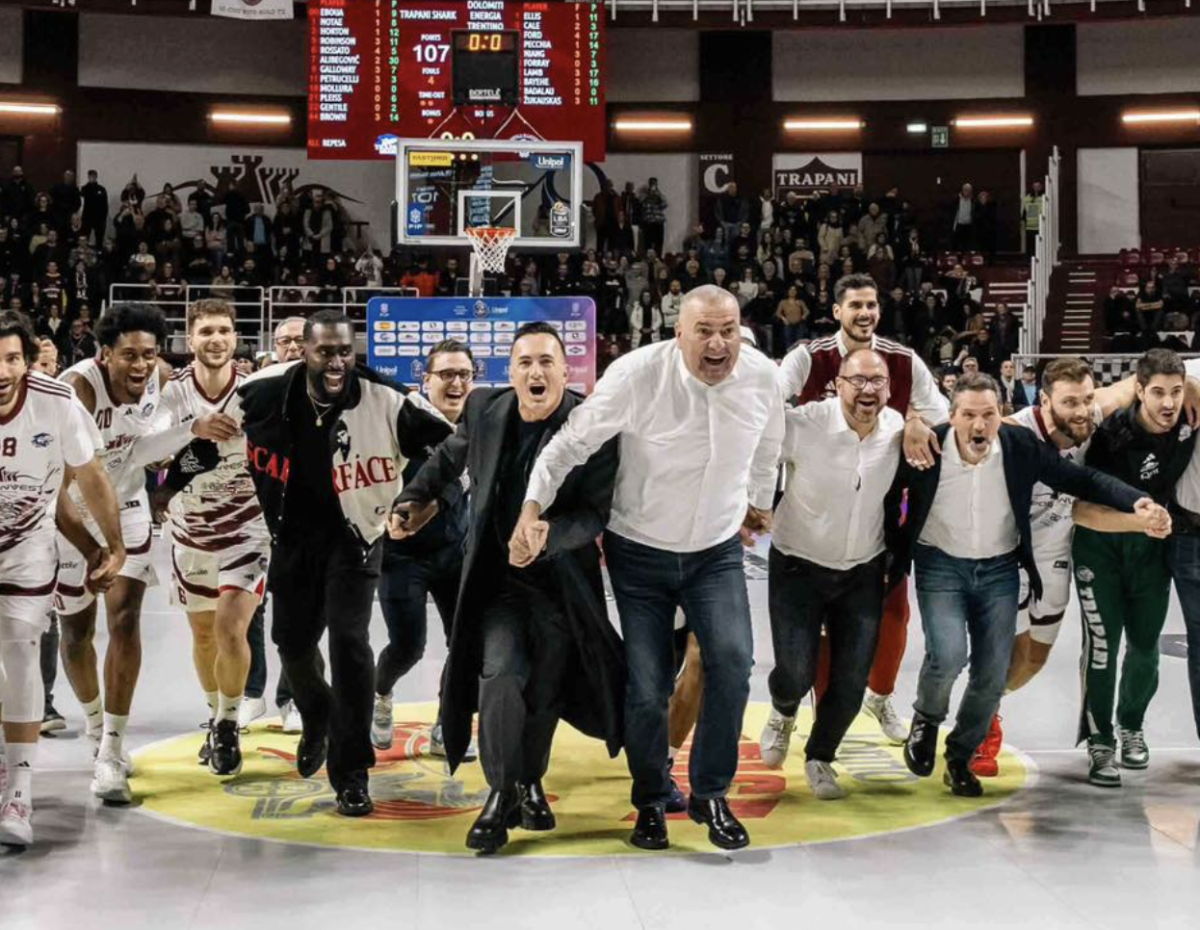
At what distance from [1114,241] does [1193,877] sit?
956 inches

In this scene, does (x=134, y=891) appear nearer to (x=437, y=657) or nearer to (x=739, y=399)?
(x=739, y=399)

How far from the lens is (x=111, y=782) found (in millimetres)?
6148

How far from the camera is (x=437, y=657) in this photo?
371 inches

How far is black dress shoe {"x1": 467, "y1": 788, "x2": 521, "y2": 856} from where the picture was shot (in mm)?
5449

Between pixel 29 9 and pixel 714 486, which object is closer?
pixel 714 486

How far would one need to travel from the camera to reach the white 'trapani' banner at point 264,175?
1056 inches

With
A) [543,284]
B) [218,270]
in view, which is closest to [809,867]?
[543,284]

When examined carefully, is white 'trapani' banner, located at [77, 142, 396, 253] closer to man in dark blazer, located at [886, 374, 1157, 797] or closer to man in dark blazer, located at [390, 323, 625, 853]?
man in dark blazer, located at [886, 374, 1157, 797]

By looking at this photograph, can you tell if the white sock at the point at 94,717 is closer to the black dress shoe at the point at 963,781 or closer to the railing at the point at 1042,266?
the black dress shoe at the point at 963,781

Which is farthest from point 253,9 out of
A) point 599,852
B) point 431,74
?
point 599,852

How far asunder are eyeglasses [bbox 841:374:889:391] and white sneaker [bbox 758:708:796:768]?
1.49 metres

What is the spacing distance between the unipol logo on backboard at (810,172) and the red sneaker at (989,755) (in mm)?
22197

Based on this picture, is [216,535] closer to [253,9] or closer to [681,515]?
[681,515]

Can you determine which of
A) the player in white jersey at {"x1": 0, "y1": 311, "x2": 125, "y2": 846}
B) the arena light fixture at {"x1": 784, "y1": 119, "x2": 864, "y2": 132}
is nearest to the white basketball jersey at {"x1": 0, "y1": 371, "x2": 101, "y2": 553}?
the player in white jersey at {"x1": 0, "y1": 311, "x2": 125, "y2": 846}
